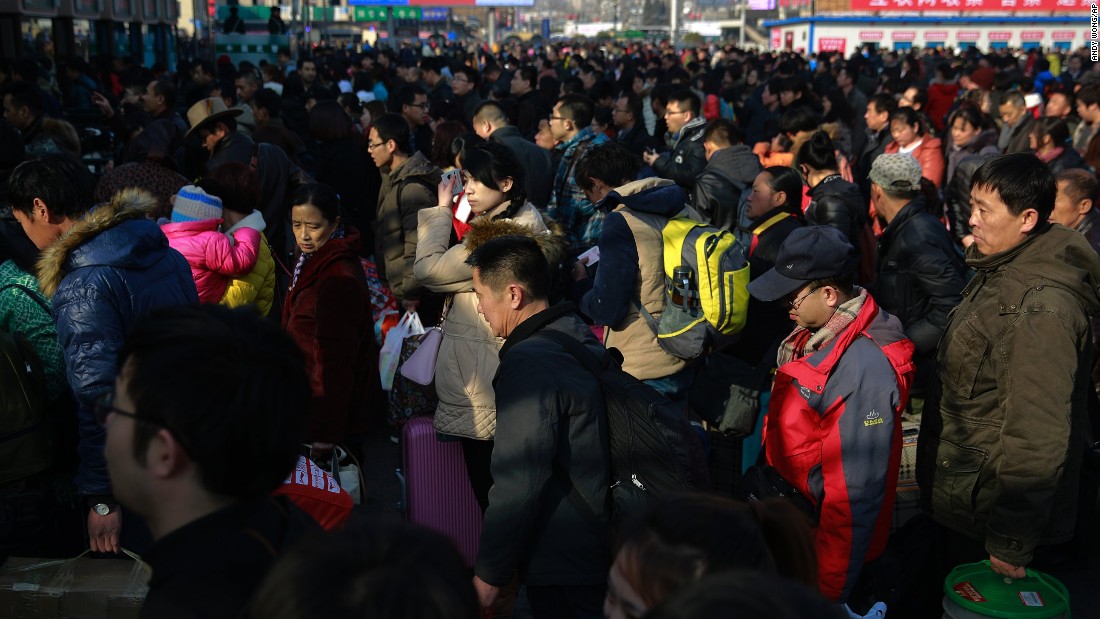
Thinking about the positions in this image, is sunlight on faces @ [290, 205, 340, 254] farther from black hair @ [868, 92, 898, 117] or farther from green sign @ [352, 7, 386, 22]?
green sign @ [352, 7, 386, 22]

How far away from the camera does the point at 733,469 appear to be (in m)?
4.11

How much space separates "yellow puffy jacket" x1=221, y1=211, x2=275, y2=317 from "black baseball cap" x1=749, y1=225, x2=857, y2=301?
2.41 metres

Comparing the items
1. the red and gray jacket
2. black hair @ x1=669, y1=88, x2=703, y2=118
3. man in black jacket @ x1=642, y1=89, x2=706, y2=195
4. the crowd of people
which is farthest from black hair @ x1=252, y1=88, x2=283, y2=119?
the red and gray jacket

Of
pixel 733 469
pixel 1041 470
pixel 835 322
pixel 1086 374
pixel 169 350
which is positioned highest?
pixel 169 350

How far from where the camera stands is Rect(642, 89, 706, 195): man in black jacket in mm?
7273

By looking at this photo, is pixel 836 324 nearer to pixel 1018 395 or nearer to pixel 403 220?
pixel 1018 395

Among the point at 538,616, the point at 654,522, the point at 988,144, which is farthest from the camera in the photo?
the point at 988,144

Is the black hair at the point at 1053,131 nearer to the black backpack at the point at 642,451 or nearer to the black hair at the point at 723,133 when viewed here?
the black hair at the point at 723,133

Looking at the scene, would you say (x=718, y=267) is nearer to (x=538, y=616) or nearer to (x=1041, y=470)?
(x=1041, y=470)

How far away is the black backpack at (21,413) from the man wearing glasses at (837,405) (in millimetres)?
2361

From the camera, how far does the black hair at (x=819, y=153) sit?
5.95 m

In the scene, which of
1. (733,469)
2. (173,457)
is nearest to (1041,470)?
(733,469)

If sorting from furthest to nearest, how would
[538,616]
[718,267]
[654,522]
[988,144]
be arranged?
[988,144] < [718,267] < [538,616] < [654,522]

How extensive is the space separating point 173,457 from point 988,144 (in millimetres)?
8337
